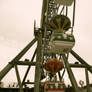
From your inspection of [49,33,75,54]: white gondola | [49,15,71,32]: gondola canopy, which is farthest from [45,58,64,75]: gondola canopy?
[49,15,71,32]: gondola canopy

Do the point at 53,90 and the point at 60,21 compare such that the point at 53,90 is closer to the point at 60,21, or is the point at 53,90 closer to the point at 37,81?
the point at 60,21

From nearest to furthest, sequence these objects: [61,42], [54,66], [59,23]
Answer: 1. [61,42]
2. [54,66]
3. [59,23]

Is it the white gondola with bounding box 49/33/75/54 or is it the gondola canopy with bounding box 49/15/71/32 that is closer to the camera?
the white gondola with bounding box 49/33/75/54

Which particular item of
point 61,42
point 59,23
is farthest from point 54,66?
point 59,23

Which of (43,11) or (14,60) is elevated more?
(43,11)

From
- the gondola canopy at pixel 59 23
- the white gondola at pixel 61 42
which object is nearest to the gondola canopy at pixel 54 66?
the white gondola at pixel 61 42

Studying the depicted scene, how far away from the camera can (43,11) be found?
1477cm

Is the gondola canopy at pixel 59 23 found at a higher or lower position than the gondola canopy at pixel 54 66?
higher

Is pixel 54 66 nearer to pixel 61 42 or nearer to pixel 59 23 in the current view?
pixel 61 42

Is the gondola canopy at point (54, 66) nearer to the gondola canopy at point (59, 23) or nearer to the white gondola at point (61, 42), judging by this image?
the white gondola at point (61, 42)

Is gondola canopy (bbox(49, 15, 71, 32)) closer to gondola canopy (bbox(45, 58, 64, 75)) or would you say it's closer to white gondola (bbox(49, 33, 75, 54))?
white gondola (bbox(49, 33, 75, 54))

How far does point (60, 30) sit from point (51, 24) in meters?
0.44

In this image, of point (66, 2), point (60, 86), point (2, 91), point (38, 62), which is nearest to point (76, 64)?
point (38, 62)

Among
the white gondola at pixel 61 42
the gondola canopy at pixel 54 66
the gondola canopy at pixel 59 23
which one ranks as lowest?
the gondola canopy at pixel 54 66
